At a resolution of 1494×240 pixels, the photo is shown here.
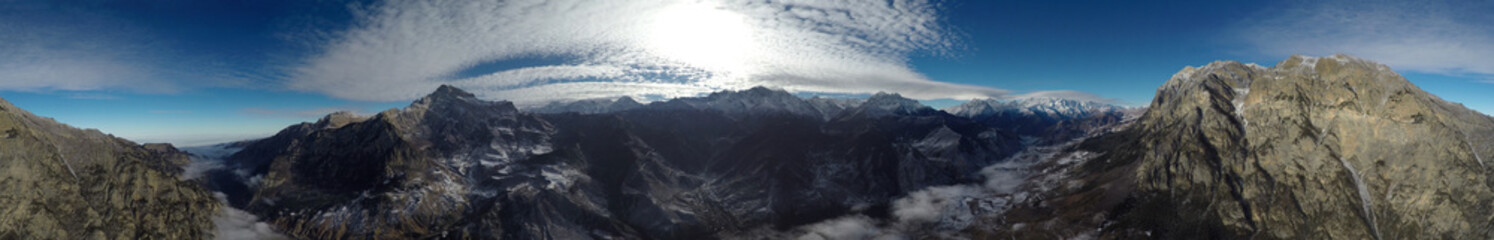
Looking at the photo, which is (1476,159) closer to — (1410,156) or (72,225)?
(1410,156)

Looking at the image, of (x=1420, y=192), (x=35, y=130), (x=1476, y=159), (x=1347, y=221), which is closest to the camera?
(x=1476, y=159)

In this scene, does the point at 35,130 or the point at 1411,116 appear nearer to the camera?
the point at 1411,116

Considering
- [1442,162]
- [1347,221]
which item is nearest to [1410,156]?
[1442,162]

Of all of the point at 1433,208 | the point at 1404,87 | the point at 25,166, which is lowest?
the point at 1433,208

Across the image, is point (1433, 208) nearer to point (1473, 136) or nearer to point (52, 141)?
point (1473, 136)

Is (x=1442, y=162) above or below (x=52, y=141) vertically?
below

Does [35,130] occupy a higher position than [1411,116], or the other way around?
[35,130]

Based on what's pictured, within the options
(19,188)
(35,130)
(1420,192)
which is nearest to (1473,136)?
(1420,192)

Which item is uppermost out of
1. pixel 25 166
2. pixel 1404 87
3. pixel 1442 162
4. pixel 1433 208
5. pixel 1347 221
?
pixel 1404 87

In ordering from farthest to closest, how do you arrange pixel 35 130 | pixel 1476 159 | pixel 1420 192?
pixel 35 130
pixel 1420 192
pixel 1476 159
